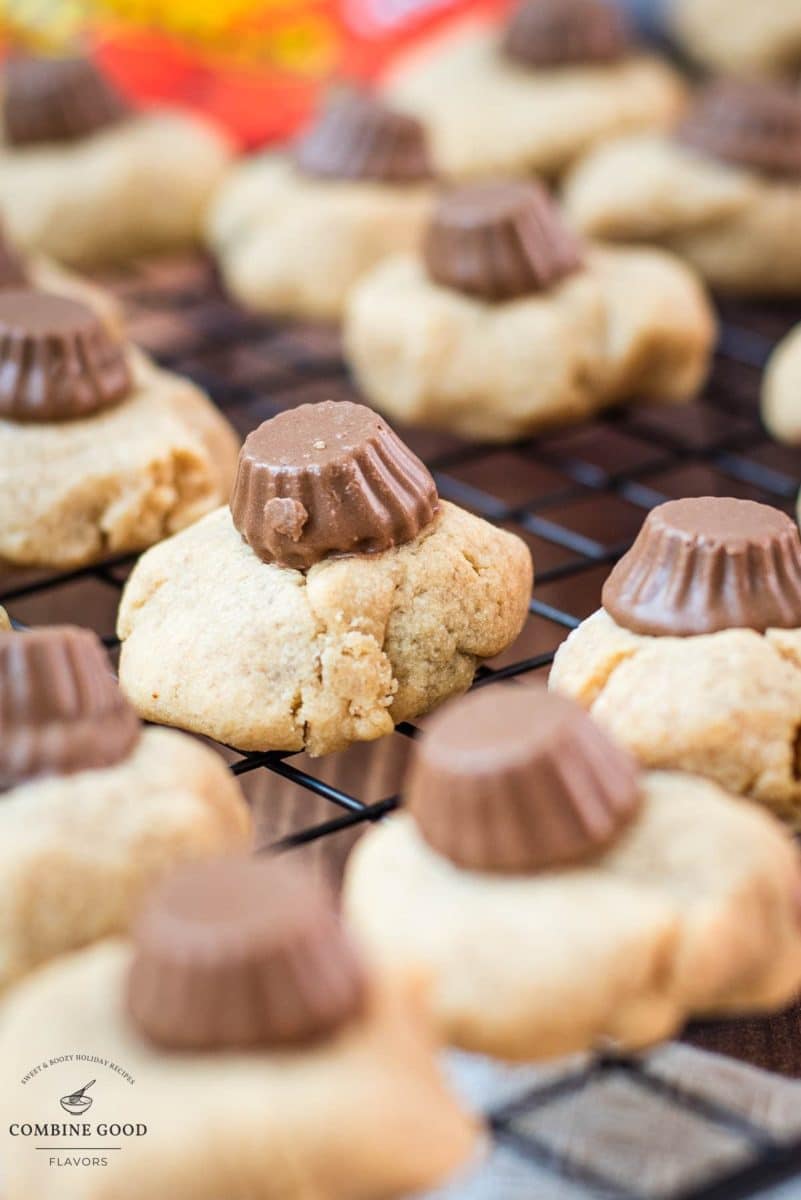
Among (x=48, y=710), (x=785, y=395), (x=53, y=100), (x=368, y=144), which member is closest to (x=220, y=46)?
(x=53, y=100)

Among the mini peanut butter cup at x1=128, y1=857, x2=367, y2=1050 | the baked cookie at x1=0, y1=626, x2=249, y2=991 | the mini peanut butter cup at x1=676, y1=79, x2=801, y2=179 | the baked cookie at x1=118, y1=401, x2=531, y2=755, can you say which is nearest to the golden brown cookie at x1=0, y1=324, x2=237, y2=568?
the baked cookie at x1=118, y1=401, x2=531, y2=755

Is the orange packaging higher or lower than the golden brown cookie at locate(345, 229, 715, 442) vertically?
higher

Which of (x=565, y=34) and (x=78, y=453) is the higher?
(x=565, y=34)

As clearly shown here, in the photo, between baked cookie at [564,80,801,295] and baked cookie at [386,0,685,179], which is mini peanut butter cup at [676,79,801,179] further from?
baked cookie at [386,0,685,179]

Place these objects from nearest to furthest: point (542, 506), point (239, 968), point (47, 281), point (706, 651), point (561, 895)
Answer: point (239, 968)
point (561, 895)
point (706, 651)
point (542, 506)
point (47, 281)

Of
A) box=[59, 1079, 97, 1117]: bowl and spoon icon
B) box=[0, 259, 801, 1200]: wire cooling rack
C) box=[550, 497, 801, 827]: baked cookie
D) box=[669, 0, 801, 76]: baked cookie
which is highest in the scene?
box=[669, 0, 801, 76]: baked cookie

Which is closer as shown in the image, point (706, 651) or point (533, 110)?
point (706, 651)

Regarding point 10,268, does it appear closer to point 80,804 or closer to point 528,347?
point 528,347
